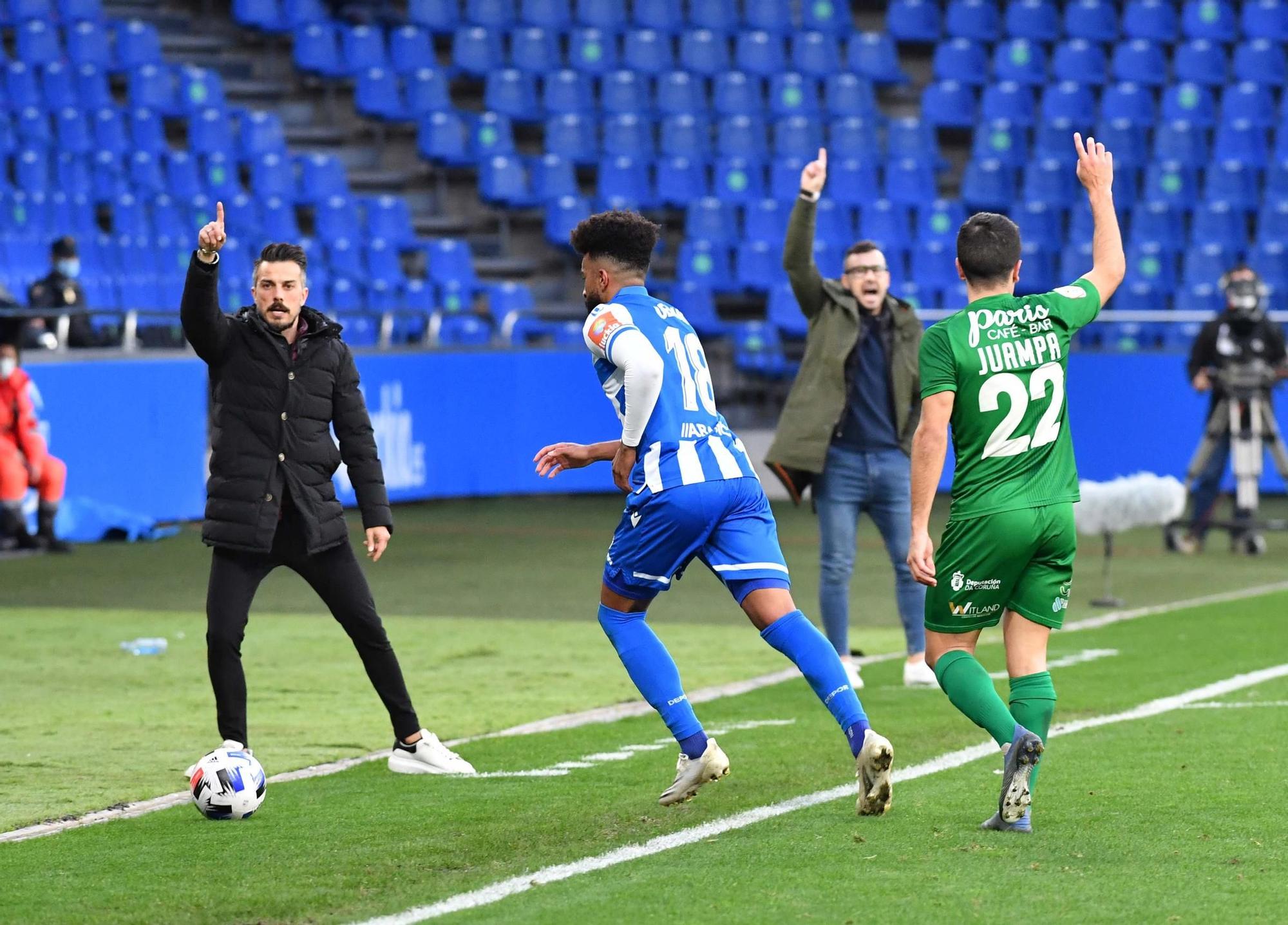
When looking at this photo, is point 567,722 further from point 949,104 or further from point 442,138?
point 949,104

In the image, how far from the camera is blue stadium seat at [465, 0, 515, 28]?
27812 mm

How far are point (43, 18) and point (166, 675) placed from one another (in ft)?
57.6

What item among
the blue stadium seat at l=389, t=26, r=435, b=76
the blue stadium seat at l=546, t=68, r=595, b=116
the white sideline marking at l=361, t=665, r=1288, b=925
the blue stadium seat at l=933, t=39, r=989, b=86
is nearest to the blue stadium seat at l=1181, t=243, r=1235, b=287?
the blue stadium seat at l=933, t=39, r=989, b=86

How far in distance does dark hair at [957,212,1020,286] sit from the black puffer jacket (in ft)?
7.53

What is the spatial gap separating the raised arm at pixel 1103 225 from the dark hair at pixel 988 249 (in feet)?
0.86

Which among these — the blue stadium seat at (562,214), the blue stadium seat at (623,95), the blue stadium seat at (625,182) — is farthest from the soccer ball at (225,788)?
the blue stadium seat at (623,95)

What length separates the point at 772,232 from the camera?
25719 mm

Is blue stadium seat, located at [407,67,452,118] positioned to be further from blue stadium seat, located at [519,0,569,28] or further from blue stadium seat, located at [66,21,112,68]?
blue stadium seat, located at [66,21,112,68]

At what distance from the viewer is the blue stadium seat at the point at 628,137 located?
26359 millimetres

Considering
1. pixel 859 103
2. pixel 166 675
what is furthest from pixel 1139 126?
pixel 166 675

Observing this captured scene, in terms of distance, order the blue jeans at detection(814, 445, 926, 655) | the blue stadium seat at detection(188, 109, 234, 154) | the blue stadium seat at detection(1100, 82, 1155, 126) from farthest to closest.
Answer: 1. the blue stadium seat at detection(1100, 82, 1155, 126)
2. the blue stadium seat at detection(188, 109, 234, 154)
3. the blue jeans at detection(814, 445, 926, 655)

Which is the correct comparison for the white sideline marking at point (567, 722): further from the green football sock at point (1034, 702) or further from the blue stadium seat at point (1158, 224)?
the blue stadium seat at point (1158, 224)

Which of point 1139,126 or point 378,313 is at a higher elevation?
point 1139,126

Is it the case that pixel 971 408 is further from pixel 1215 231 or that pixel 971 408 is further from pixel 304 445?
pixel 1215 231
